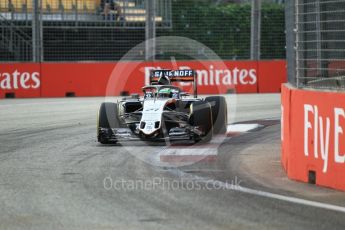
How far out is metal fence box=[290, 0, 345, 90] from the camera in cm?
862

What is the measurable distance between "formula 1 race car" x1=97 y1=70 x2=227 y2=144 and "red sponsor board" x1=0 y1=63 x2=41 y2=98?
35.2 ft

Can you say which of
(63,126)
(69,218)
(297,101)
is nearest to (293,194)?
(297,101)

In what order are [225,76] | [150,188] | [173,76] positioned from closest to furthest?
[150,188] → [173,76] → [225,76]

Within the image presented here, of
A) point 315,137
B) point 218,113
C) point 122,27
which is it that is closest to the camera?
point 315,137

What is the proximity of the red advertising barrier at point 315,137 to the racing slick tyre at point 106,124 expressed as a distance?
3849mm

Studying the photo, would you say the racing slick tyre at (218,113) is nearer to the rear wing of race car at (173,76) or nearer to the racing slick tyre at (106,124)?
the rear wing of race car at (173,76)

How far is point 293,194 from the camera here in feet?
26.0

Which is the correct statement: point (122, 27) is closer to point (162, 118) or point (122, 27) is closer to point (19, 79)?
point (19, 79)

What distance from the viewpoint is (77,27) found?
24672mm

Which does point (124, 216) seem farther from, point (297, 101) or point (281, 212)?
point (297, 101)

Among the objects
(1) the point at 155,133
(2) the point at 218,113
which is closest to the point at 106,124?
(1) the point at 155,133

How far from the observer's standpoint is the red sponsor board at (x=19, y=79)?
77.1 ft

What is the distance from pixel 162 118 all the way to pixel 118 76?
14.0m

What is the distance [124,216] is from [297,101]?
3130 mm
